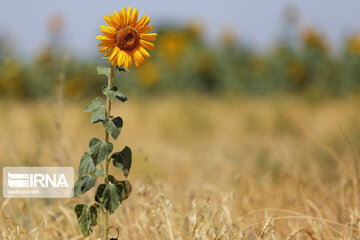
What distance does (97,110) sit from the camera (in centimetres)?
119

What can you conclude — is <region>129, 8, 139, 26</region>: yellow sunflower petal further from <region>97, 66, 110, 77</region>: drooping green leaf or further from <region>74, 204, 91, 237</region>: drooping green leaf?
<region>74, 204, 91, 237</region>: drooping green leaf

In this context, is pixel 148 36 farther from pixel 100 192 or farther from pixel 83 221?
pixel 83 221

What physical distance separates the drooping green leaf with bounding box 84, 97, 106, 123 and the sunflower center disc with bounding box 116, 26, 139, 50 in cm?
17

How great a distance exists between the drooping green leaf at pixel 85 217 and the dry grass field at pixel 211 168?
0.29 m

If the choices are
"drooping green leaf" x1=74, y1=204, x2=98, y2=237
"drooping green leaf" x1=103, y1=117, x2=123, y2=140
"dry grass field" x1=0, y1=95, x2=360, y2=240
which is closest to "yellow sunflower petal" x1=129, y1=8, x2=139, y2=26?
"drooping green leaf" x1=103, y1=117, x2=123, y2=140

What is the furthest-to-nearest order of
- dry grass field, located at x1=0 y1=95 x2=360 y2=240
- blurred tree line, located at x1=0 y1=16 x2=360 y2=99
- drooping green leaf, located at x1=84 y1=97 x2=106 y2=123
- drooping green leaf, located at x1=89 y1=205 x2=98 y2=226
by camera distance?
1. blurred tree line, located at x1=0 y1=16 x2=360 y2=99
2. dry grass field, located at x1=0 y1=95 x2=360 y2=240
3. drooping green leaf, located at x1=89 y1=205 x2=98 y2=226
4. drooping green leaf, located at x1=84 y1=97 x2=106 y2=123

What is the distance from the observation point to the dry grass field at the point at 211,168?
5.32 ft

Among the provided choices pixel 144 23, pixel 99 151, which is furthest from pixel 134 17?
pixel 99 151

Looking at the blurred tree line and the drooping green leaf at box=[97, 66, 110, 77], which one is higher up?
the blurred tree line

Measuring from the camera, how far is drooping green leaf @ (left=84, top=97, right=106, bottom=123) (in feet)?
3.78

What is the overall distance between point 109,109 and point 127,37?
21cm

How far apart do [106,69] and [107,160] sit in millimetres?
265

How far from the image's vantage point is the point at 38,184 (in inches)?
87.3

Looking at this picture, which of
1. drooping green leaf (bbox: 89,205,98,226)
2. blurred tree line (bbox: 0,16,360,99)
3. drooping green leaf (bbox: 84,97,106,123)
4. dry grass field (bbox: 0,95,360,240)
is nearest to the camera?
drooping green leaf (bbox: 84,97,106,123)
